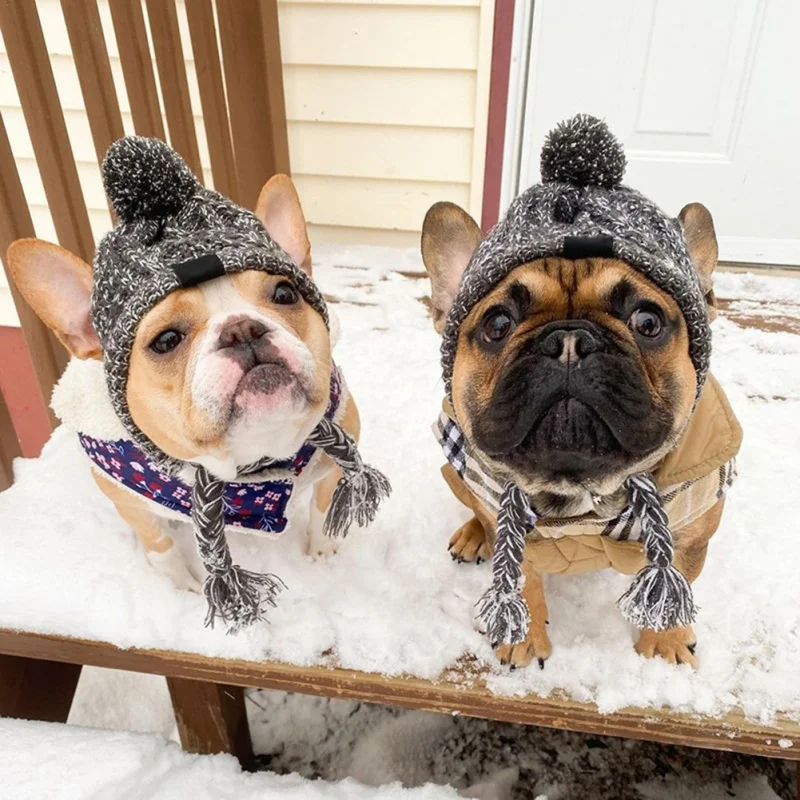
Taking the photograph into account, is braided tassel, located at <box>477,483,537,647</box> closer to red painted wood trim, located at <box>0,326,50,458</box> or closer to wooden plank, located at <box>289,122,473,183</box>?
wooden plank, located at <box>289,122,473,183</box>

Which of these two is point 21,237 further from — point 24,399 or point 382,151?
point 24,399

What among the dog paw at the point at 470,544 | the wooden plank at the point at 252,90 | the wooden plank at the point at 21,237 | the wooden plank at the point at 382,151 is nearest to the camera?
the dog paw at the point at 470,544

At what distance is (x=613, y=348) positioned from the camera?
1.01 meters

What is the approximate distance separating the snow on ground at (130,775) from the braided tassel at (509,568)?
1.32 ft

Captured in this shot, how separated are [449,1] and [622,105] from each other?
2.62 feet

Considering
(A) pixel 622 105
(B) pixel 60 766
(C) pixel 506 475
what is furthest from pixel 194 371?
(A) pixel 622 105

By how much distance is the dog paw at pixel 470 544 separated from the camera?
1.60 m

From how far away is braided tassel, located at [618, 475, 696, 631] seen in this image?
1139 mm

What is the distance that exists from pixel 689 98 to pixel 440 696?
2.51 meters

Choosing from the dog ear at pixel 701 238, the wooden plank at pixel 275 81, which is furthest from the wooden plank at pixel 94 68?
the dog ear at pixel 701 238

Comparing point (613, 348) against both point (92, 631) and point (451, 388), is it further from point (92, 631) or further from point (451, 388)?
point (92, 631)

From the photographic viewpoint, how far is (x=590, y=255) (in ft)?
3.48

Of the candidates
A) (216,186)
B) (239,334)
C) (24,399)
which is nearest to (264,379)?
(239,334)

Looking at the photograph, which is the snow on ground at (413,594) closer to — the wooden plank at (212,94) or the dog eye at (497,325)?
the dog eye at (497,325)
